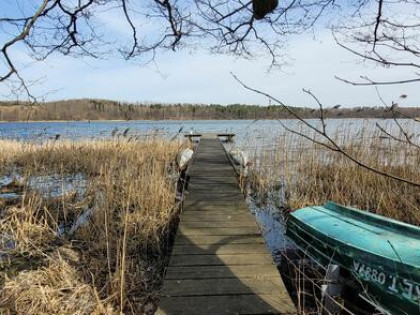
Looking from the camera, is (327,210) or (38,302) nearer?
(38,302)

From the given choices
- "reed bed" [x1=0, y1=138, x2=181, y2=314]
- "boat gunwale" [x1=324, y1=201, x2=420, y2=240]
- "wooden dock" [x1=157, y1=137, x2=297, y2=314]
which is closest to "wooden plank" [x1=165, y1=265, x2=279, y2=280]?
"wooden dock" [x1=157, y1=137, x2=297, y2=314]

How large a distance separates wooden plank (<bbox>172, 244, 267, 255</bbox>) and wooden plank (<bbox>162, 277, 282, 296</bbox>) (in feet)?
1.76

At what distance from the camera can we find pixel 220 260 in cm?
319

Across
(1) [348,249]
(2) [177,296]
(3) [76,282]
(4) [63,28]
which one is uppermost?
(4) [63,28]

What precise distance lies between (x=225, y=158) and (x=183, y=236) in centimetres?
581

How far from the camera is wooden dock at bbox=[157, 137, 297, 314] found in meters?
2.48

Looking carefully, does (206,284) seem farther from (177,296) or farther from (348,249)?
(348,249)

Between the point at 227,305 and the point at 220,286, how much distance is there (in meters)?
0.27

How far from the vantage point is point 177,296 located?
2.60 m

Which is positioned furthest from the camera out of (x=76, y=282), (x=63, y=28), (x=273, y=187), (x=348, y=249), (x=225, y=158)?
(x=225, y=158)

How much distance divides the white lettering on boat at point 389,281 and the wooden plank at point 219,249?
2.83ft

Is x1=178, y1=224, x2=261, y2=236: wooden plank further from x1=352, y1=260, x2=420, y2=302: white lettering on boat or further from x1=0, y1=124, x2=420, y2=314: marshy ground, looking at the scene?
x1=352, y1=260, x2=420, y2=302: white lettering on boat

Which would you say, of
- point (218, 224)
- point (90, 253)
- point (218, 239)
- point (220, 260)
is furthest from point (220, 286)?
point (90, 253)

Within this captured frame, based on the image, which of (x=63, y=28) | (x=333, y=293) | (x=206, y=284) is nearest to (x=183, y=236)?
(x=206, y=284)
